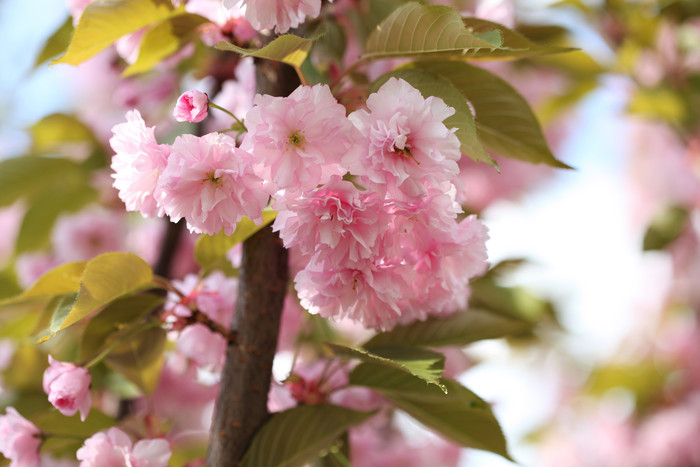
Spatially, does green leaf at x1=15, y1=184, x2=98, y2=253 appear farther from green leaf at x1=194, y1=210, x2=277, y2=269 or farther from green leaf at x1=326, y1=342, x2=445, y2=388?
green leaf at x1=326, y1=342, x2=445, y2=388

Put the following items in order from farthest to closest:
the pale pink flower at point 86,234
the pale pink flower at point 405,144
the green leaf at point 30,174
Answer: the pale pink flower at point 86,234 → the green leaf at point 30,174 → the pale pink flower at point 405,144

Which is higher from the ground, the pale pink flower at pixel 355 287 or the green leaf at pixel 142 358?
the pale pink flower at pixel 355 287

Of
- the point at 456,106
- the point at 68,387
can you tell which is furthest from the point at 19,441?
the point at 456,106

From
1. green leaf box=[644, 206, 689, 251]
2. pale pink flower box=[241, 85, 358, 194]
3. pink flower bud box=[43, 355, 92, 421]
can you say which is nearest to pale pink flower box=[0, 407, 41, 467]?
pink flower bud box=[43, 355, 92, 421]

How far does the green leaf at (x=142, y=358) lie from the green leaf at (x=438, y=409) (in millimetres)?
249

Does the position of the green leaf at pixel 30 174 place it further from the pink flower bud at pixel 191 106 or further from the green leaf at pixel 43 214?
the pink flower bud at pixel 191 106

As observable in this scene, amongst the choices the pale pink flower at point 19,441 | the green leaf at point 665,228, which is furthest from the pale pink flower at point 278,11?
the green leaf at point 665,228

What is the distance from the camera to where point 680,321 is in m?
2.20

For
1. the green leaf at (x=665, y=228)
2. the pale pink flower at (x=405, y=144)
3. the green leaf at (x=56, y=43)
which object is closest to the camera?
the pale pink flower at (x=405, y=144)

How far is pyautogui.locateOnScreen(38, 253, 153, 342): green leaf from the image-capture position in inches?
21.8

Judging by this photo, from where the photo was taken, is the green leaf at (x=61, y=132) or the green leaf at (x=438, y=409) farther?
the green leaf at (x=61, y=132)

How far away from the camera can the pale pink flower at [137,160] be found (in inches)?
20.7

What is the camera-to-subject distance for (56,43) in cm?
91

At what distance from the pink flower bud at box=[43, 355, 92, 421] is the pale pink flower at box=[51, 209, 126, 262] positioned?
0.66 m
